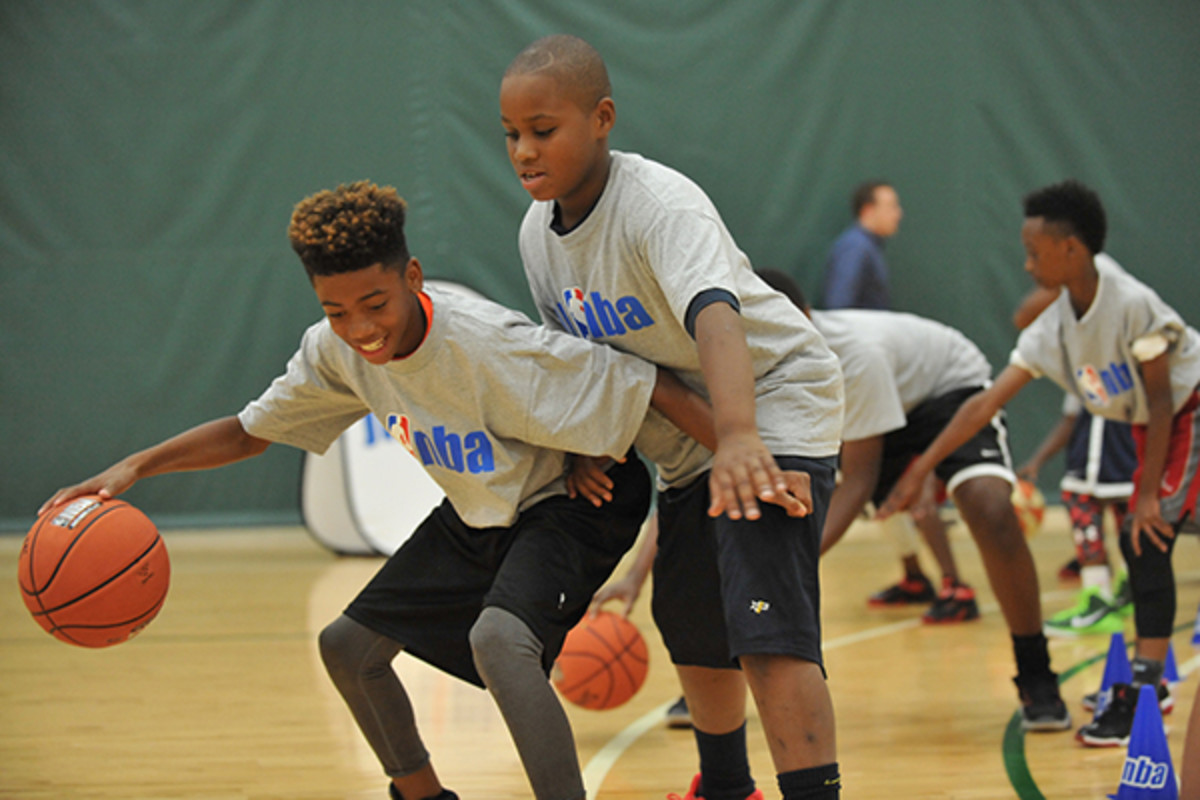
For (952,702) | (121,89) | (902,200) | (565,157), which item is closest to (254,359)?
(121,89)

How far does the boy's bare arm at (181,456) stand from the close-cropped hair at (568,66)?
3.17ft

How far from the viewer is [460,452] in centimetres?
236

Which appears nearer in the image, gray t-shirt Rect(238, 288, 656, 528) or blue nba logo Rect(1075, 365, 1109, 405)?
gray t-shirt Rect(238, 288, 656, 528)

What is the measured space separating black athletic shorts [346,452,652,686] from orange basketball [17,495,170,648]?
50cm


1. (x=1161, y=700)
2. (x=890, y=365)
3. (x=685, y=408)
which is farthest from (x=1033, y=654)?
(x=685, y=408)

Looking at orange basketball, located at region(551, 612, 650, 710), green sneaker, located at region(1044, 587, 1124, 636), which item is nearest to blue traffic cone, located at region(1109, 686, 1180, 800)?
orange basketball, located at region(551, 612, 650, 710)

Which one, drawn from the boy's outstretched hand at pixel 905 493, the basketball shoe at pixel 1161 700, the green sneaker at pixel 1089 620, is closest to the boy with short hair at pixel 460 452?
the boy's outstretched hand at pixel 905 493

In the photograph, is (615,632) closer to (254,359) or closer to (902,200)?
(254,359)

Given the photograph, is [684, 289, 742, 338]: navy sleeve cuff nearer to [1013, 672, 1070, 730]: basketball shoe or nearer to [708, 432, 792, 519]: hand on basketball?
[708, 432, 792, 519]: hand on basketball

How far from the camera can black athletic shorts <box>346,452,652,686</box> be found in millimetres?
2350

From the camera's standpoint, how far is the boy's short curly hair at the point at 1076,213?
3.41m

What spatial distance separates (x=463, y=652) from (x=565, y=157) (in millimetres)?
1005

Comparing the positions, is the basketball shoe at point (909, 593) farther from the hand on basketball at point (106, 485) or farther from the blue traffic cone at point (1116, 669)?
the hand on basketball at point (106, 485)

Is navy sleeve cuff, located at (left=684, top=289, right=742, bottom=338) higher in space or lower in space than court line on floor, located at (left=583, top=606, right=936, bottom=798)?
higher
